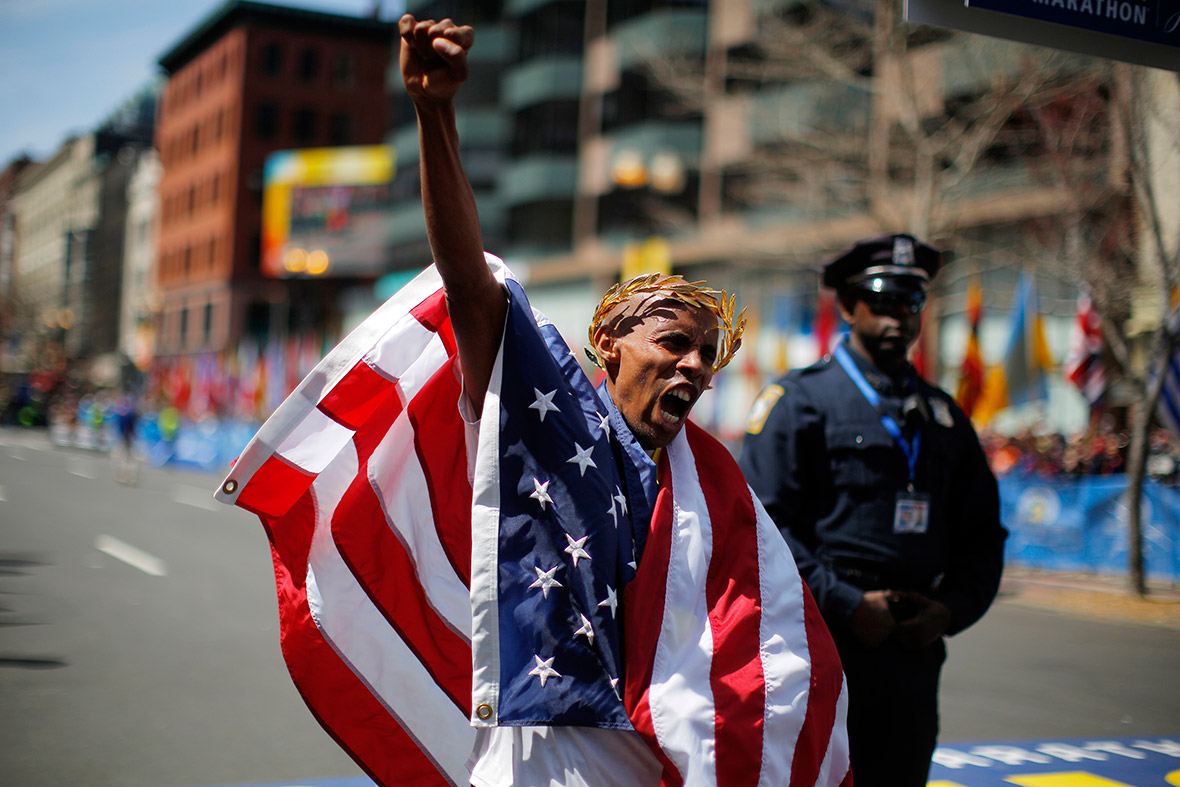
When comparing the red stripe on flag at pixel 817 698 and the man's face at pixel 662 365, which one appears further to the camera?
the man's face at pixel 662 365

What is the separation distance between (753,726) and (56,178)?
10648 centimetres

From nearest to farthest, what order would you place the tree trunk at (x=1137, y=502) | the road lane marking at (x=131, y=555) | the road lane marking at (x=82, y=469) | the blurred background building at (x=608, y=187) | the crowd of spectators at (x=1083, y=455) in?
1. the road lane marking at (x=131, y=555)
2. the tree trunk at (x=1137, y=502)
3. the crowd of spectators at (x=1083, y=455)
4. the blurred background building at (x=608, y=187)
5. the road lane marking at (x=82, y=469)

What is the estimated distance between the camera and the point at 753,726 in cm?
212

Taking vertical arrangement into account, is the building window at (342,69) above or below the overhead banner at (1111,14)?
above

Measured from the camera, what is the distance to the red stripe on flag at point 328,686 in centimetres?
266

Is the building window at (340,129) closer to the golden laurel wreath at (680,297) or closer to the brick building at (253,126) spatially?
the brick building at (253,126)

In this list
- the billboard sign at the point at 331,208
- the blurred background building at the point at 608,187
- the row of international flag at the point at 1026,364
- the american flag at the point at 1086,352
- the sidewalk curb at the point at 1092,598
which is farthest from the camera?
the billboard sign at the point at 331,208

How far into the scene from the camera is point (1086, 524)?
14.2 meters

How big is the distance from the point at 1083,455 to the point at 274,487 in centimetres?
1414

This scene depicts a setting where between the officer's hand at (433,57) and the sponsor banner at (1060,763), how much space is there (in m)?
4.07

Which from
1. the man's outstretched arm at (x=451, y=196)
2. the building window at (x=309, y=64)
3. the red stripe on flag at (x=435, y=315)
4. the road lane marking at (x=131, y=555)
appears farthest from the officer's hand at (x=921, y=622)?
the building window at (x=309, y=64)

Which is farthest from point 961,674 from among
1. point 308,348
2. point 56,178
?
point 56,178

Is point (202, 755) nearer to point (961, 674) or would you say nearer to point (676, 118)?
point (961, 674)

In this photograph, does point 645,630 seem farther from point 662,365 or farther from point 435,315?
point 435,315
